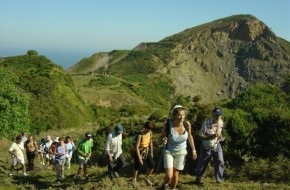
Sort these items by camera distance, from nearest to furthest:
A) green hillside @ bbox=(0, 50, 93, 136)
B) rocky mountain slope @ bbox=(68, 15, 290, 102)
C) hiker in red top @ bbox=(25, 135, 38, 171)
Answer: hiker in red top @ bbox=(25, 135, 38, 171) < green hillside @ bbox=(0, 50, 93, 136) < rocky mountain slope @ bbox=(68, 15, 290, 102)

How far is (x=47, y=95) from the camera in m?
57.8

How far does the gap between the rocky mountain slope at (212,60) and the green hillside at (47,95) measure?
2886 inches

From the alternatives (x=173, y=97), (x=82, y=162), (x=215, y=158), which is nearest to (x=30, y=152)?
(x=82, y=162)

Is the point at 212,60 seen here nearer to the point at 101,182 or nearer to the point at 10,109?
the point at 10,109

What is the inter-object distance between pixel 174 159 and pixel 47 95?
5184 cm

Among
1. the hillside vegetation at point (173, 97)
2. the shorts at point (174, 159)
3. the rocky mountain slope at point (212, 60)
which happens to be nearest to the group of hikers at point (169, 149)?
the shorts at point (174, 159)

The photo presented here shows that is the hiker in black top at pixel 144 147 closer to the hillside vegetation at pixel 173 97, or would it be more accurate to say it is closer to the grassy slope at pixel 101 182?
the grassy slope at pixel 101 182

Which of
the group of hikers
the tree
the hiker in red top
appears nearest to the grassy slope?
the group of hikers

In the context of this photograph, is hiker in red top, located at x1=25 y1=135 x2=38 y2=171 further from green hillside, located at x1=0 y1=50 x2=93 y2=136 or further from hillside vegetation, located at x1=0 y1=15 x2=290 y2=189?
green hillside, located at x1=0 y1=50 x2=93 y2=136

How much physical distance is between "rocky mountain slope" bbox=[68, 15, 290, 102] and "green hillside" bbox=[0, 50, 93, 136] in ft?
241

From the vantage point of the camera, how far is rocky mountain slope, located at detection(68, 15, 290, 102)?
152375 millimetres

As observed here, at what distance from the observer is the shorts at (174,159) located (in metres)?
7.91

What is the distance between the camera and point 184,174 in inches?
450

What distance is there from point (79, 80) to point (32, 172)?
89.5 metres
